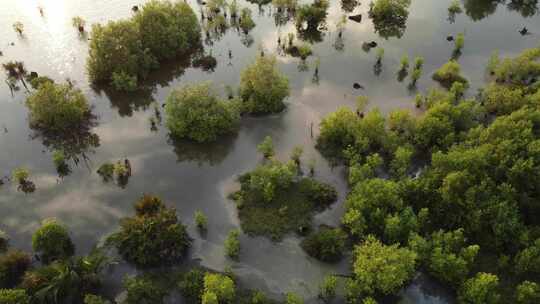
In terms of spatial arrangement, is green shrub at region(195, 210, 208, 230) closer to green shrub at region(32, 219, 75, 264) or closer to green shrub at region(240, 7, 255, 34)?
green shrub at region(32, 219, 75, 264)

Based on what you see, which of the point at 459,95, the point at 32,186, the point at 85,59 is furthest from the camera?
the point at 85,59

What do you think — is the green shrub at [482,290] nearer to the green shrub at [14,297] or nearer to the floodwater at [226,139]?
the floodwater at [226,139]

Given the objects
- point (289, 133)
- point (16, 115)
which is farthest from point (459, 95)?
point (16, 115)

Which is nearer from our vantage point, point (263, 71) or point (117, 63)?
point (263, 71)

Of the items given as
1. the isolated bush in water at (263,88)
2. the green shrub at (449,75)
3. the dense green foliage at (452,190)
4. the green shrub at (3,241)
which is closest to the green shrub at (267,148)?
the dense green foliage at (452,190)

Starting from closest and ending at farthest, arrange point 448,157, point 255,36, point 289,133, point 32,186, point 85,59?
point 448,157
point 32,186
point 289,133
point 85,59
point 255,36

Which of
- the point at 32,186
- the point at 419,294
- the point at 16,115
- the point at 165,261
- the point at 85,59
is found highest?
the point at 85,59

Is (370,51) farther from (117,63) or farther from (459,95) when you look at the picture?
(117,63)
